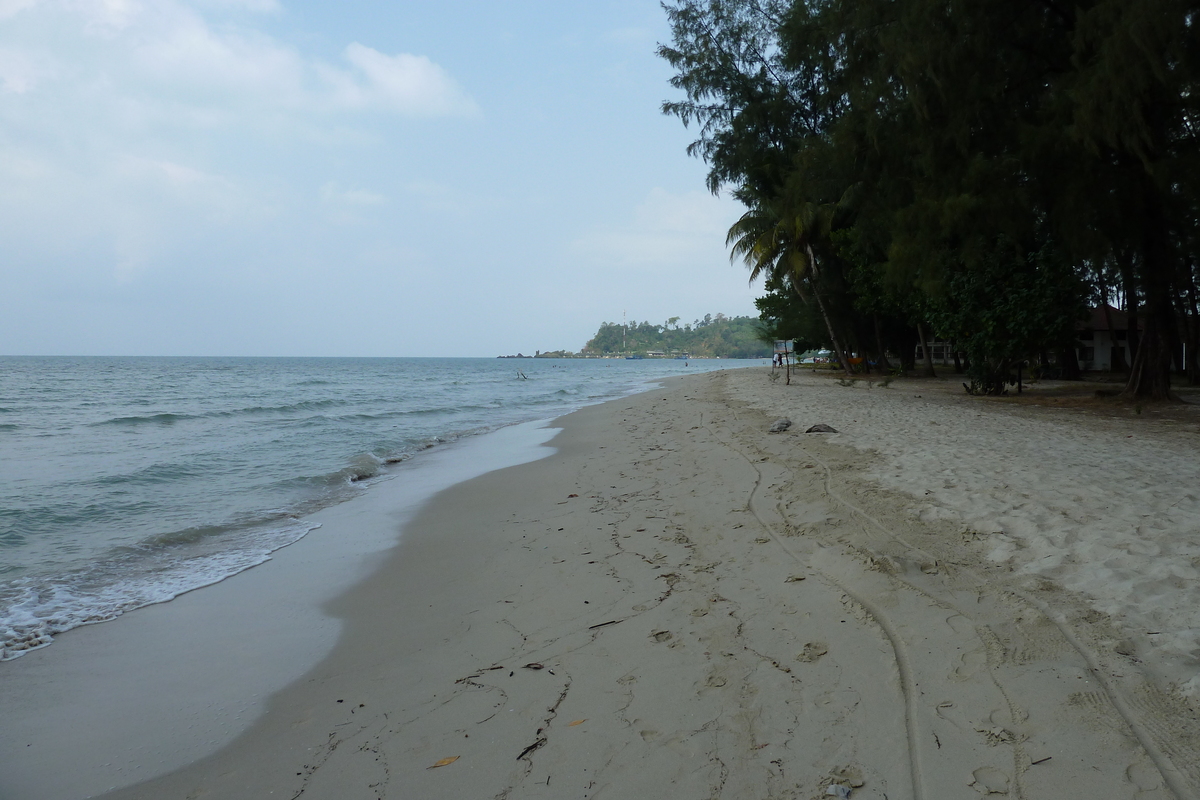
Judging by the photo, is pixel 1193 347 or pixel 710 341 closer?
pixel 1193 347

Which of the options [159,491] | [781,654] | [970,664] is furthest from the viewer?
[159,491]

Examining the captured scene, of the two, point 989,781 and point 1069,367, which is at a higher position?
point 1069,367

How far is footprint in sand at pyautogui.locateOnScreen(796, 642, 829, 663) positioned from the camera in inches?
126

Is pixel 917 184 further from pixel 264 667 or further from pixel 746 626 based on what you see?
pixel 264 667

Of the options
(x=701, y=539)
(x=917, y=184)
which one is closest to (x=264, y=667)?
(x=701, y=539)

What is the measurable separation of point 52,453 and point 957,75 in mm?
17965

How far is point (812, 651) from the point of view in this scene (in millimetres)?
3268

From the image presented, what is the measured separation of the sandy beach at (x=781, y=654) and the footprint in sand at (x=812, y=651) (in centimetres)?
2

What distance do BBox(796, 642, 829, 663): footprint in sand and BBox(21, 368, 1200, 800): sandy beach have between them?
0.02 metres

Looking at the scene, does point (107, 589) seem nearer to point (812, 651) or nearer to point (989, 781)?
point (812, 651)

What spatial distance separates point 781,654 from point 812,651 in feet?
0.50

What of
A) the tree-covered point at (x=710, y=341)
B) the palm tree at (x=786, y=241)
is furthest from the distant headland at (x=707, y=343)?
the palm tree at (x=786, y=241)

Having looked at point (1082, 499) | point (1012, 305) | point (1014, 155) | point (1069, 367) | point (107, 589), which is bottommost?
point (107, 589)

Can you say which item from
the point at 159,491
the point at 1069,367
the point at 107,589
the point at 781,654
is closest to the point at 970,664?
the point at 781,654
